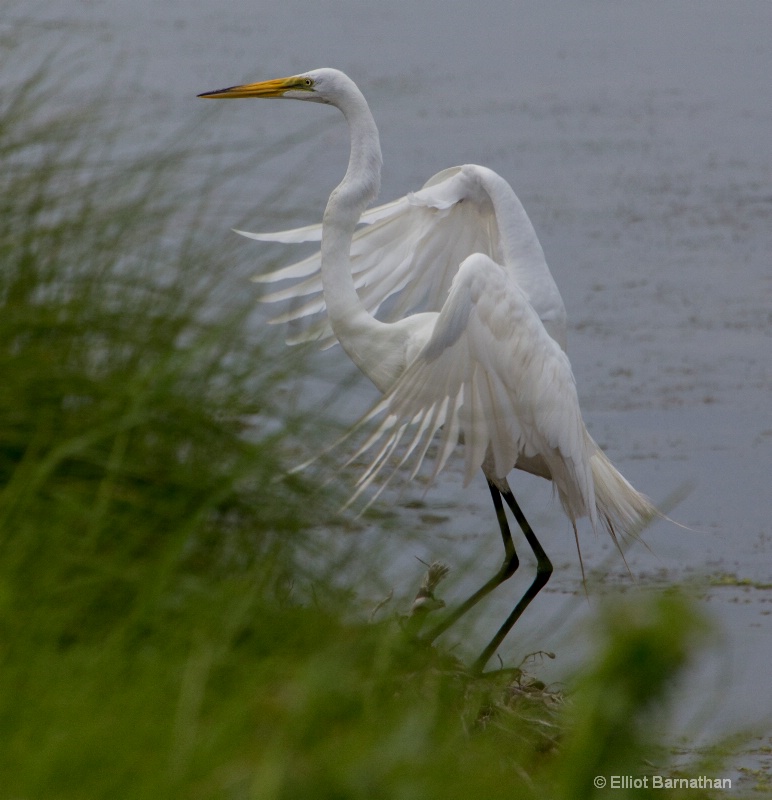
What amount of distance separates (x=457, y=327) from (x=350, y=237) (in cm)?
63

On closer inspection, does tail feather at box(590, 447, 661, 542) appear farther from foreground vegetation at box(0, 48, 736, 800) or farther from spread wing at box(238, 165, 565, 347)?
foreground vegetation at box(0, 48, 736, 800)

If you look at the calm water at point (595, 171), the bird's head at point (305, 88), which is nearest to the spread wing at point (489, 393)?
the calm water at point (595, 171)

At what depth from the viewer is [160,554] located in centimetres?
238

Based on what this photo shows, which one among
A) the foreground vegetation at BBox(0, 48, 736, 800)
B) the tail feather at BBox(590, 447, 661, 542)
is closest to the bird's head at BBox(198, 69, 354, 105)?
the foreground vegetation at BBox(0, 48, 736, 800)

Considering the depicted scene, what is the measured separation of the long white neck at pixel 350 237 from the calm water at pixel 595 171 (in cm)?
10

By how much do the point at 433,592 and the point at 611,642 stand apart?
177cm

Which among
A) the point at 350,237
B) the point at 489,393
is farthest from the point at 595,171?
the point at 489,393

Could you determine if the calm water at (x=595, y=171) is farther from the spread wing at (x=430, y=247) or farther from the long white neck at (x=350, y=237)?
the spread wing at (x=430, y=247)

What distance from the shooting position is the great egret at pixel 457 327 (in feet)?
10.6

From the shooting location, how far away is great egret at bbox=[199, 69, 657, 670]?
10.6ft

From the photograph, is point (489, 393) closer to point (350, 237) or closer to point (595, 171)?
point (350, 237)

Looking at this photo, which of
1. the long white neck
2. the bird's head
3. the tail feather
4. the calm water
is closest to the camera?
the long white neck

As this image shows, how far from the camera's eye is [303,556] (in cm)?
256

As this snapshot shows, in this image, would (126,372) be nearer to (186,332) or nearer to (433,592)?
(186,332)
